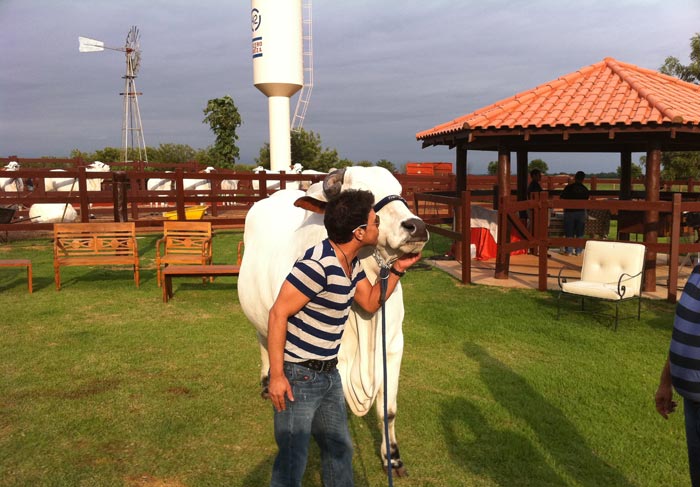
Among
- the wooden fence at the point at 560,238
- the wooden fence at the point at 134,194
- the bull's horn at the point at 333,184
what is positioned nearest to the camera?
the bull's horn at the point at 333,184

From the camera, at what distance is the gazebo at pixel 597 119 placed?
8.77 m

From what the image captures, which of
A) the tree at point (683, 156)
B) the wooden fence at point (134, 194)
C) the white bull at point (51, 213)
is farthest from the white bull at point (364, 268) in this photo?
the tree at point (683, 156)

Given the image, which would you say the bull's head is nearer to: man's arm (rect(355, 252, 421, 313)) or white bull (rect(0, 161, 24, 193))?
man's arm (rect(355, 252, 421, 313))

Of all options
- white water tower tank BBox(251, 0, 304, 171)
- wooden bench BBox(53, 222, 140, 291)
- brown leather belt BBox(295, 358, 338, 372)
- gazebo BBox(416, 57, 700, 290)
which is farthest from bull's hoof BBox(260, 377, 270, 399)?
white water tower tank BBox(251, 0, 304, 171)

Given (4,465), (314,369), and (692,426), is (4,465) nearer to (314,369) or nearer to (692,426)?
(314,369)

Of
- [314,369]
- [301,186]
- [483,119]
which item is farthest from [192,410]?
[301,186]

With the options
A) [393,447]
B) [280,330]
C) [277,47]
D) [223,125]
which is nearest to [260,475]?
[393,447]

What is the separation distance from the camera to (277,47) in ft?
71.1

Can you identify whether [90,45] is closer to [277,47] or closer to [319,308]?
[277,47]

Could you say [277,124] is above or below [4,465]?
above

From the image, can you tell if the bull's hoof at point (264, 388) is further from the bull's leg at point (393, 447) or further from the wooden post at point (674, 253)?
the wooden post at point (674, 253)

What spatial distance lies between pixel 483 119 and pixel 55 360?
729cm

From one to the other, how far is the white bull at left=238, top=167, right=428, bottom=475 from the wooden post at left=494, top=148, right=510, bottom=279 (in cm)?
539

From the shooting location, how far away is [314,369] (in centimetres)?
265
